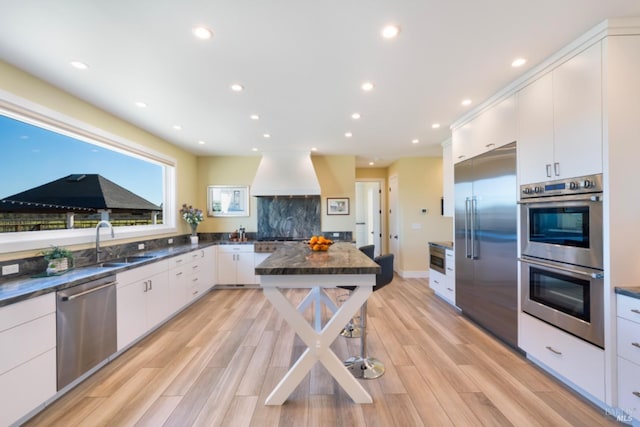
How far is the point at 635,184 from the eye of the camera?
1704 mm

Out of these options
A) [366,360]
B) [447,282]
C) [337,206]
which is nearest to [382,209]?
[337,206]

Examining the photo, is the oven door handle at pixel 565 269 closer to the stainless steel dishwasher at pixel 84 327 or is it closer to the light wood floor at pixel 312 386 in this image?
the light wood floor at pixel 312 386

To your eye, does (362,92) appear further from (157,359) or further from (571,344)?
(157,359)

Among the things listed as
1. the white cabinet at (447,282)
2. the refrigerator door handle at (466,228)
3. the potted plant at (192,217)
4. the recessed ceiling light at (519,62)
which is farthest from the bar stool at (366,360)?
the potted plant at (192,217)

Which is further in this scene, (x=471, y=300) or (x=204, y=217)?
(x=204, y=217)

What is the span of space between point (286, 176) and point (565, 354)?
4.32 meters

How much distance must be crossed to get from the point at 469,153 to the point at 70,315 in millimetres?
4279

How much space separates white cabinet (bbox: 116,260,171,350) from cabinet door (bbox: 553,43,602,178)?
3.99 metres

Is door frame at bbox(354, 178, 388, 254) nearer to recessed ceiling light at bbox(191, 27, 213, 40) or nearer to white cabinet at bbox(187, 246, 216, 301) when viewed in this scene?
white cabinet at bbox(187, 246, 216, 301)

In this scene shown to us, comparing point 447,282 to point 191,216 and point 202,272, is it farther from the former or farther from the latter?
point 191,216

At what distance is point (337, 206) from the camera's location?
5.38 metres

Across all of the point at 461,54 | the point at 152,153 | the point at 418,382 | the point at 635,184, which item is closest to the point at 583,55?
the point at 461,54

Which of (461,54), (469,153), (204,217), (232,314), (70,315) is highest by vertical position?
(461,54)

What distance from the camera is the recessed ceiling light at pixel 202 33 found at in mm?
1719
